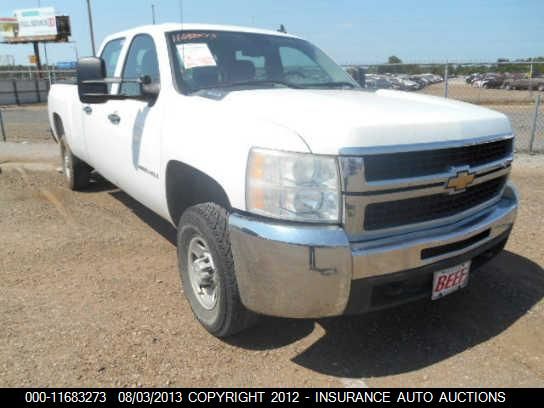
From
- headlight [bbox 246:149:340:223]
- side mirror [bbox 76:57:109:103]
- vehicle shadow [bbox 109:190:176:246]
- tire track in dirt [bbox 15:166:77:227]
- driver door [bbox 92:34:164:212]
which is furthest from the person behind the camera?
tire track in dirt [bbox 15:166:77:227]

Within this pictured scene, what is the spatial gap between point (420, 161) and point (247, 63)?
5.66 ft

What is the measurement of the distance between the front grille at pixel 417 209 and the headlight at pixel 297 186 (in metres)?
0.20

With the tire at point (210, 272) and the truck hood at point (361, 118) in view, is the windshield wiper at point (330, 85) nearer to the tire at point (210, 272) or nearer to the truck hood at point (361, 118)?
the truck hood at point (361, 118)

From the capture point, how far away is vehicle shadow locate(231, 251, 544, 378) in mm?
2580

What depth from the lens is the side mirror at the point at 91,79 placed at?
3.06 meters

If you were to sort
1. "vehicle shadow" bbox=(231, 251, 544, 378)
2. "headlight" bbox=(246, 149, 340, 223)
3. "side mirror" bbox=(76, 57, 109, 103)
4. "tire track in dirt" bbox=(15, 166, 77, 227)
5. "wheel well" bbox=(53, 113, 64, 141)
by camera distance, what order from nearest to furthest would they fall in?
"headlight" bbox=(246, 149, 340, 223) → "vehicle shadow" bbox=(231, 251, 544, 378) → "side mirror" bbox=(76, 57, 109, 103) → "tire track in dirt" bbox=(15, 166, 77, 227) → "wheel well" bbox=(53, 113, 64, 141)

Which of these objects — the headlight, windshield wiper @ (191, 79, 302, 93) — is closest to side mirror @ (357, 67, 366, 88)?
windshield wiper @ (191, 79, 302, 93)

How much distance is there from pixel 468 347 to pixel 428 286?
23.3 inches

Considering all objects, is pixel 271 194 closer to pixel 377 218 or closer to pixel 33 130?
pixel 377 218

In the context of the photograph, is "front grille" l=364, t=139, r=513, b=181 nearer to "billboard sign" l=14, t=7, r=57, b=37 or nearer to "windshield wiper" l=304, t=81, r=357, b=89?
"windshield wiper" l=304, t=81, r=357, b=89

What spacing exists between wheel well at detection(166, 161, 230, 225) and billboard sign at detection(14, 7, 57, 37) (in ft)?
118

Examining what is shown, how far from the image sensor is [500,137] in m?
2.67

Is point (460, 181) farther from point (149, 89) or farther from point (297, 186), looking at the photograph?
point (149, 89)

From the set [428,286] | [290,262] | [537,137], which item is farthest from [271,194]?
[537,137]
